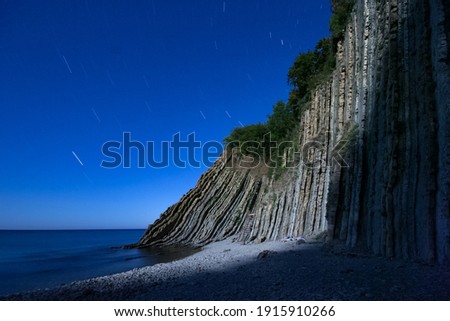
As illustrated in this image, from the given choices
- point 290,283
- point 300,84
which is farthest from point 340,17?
point 290,283

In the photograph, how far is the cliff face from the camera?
7133mm

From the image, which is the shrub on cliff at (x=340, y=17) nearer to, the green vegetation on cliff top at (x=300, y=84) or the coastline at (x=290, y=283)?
the green vegetation on cliff top at (x=300, y=84)

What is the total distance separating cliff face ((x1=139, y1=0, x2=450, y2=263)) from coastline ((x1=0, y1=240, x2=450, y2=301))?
1073mm

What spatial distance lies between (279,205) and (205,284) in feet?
34.9

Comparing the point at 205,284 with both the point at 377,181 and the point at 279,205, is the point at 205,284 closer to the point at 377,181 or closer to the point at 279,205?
the point at 377,181


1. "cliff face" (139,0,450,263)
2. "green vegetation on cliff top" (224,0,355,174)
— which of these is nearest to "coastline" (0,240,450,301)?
"cliff face" (139,0,450,263)

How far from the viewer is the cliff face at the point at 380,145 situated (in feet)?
23.4

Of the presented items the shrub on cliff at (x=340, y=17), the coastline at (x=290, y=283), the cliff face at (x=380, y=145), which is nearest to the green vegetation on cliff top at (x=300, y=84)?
the shrub on cliff at (x=340, y=17)

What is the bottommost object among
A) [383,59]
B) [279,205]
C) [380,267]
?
[380,267]

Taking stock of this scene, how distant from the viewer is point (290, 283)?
6.53 m

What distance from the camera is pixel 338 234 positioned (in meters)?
11.1

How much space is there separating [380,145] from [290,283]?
577 centimetres
